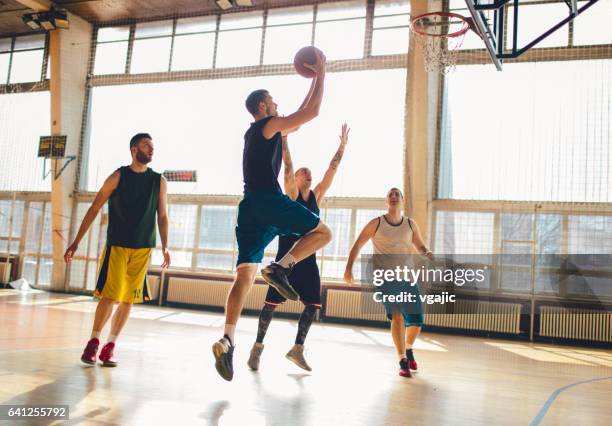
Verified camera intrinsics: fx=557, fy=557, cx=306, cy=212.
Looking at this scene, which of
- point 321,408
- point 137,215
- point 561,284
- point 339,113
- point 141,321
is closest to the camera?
point 321,408

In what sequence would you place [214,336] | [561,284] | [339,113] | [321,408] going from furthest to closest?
[339,113] → [561,284] → [214,336] → [321,408]

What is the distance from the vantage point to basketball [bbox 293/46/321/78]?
131 inches

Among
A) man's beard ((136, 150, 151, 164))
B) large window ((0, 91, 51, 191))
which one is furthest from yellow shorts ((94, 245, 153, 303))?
large window ((0, 91, 51, 191))

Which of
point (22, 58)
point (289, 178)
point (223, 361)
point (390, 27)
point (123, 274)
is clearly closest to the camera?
point (223, 361)

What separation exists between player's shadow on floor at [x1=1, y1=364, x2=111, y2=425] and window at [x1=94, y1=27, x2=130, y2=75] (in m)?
10.4

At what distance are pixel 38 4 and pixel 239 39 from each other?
13.7 ft

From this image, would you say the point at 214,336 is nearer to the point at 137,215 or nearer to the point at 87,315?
the point at 87,315

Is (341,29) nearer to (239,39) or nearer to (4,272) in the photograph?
(239,39)

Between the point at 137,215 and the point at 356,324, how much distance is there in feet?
21.3

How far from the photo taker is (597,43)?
8.70 meters

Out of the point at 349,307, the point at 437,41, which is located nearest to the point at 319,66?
the point at 437,41

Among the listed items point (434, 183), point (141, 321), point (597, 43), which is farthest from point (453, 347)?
point (597, 43)

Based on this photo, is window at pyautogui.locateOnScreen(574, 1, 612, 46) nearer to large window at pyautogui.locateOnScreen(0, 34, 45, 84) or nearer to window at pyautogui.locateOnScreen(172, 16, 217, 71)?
window at pyautogui.locateOnScreen(172, 16, 217, 71)

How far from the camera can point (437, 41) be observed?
838cm
